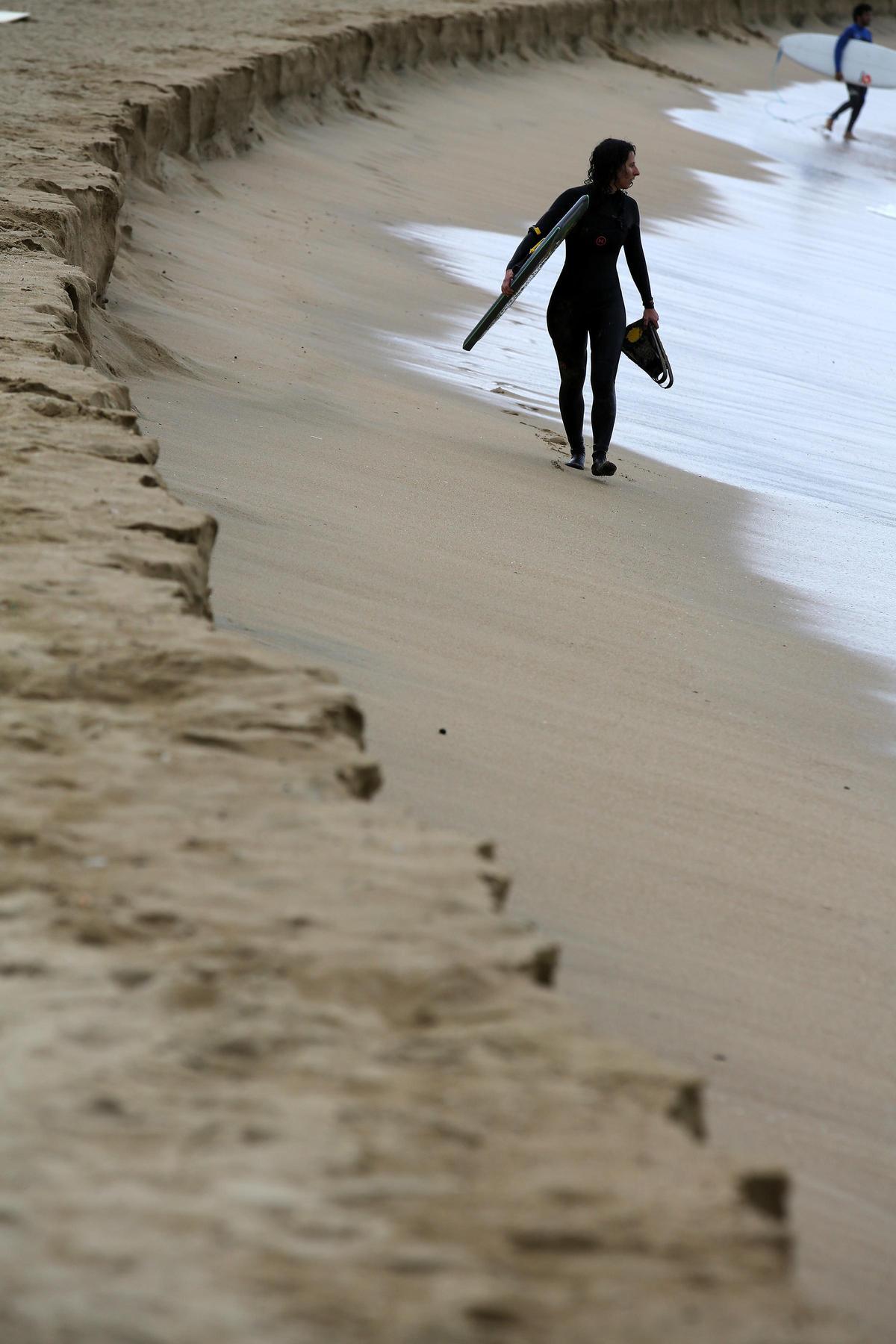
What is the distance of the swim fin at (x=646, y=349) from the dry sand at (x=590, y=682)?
473 millimetres

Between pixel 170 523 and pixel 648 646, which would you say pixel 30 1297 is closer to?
pixel 170 523

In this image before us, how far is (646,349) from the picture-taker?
24.2 ft

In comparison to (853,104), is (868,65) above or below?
above

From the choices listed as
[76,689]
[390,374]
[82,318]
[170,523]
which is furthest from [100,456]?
[390,374]

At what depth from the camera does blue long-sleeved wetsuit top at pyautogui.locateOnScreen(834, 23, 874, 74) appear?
24.5 meters

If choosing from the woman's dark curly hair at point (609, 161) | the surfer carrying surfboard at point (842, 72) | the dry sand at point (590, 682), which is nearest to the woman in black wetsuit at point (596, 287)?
the woman's dark curly hair at point (609, 161)

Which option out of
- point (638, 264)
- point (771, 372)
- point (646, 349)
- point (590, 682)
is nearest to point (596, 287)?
point (638, 264)

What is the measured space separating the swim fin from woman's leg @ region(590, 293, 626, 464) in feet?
0.13

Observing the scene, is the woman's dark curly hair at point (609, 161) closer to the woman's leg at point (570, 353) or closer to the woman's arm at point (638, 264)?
the woman's arm at point (638, 264)

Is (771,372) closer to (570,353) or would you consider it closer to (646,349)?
(646,349)

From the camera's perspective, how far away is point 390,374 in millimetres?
7828

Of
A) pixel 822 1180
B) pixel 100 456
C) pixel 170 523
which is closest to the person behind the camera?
pixel 822 1180

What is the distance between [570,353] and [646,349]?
33cm

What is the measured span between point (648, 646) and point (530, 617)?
366 mm
